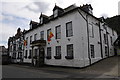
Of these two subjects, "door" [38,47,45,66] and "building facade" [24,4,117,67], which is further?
"door" [38,47,45,66]

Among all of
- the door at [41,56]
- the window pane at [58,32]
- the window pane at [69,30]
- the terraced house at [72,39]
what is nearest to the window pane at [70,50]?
the terraced house at [72,39]

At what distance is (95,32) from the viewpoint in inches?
654

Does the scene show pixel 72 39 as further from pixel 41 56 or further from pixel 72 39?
pixel 41 56

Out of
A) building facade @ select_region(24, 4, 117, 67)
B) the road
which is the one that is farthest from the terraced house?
the road

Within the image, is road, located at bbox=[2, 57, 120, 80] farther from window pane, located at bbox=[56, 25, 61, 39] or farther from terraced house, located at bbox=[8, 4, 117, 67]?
window pane, located at bbox=[56, 25, 61, 39]

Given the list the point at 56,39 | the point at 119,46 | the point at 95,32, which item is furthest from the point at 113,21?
the point at 56,39

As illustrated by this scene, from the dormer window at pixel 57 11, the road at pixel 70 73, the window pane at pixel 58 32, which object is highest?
the dormer window at pixel 57 11

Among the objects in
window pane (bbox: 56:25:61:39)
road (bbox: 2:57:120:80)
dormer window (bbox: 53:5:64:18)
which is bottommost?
road (bbox: 2:57:120:80)

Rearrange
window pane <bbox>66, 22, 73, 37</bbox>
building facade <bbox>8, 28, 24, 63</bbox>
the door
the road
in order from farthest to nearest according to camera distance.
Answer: building facade <bbox>8, 28, 24, 63</bbox> < the door < window pane <bbox>66, 22, 73, 37</bbox> < the road

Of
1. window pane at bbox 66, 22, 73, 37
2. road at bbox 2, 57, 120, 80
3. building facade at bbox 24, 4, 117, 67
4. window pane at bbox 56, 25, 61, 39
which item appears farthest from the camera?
window pane at bbox 56, 25, 61, 39

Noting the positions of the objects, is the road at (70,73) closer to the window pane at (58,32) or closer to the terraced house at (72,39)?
the terraced house at (72,39)

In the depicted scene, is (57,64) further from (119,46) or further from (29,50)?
(119,46)

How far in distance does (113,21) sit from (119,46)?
34.7 ft

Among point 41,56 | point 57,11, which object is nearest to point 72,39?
point 57,11
